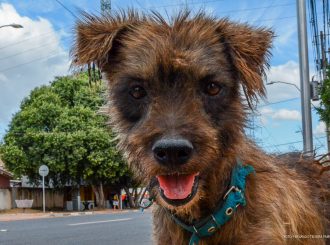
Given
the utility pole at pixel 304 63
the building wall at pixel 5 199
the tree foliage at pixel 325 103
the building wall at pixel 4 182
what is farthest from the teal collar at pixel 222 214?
the building wall at pixel 4 182

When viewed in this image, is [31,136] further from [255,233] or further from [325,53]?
[255,233]

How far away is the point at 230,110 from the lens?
3775 millimetres

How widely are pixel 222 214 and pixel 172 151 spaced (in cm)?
56

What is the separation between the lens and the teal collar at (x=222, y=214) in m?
3.51

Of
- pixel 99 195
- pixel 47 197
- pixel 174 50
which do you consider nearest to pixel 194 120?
pixel 174 50

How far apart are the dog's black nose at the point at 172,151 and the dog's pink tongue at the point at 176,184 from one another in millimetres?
151

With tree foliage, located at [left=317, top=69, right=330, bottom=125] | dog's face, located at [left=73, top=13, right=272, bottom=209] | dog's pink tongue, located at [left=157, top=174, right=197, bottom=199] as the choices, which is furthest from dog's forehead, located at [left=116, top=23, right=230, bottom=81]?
tree foliage, located at [left=317, top=69, right=330, bottom=125]

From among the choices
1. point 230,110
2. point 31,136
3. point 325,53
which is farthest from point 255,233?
point 31,136

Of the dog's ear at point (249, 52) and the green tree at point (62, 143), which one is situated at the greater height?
the green tree at point (62, 143)

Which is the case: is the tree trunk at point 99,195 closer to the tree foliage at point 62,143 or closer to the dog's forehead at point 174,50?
the tree foliage at point 62,143

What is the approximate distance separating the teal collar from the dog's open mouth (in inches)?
8.3

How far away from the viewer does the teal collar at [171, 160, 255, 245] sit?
3514 mm

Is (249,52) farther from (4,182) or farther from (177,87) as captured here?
(4,182)

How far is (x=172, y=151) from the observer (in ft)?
10.8
